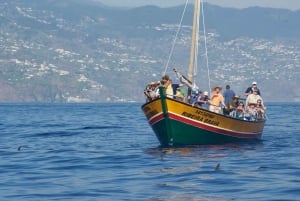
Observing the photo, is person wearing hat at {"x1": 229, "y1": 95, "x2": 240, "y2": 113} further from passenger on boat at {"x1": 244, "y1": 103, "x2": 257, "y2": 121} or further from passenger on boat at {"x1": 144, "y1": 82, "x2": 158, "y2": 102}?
passenger on boat at {"x1": 144, "y1": 82, "x2": 158, "y2": 102}

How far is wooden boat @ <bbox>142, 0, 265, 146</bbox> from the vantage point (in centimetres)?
3878

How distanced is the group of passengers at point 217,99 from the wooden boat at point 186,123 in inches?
20.3

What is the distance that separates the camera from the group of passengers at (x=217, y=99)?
1571 inches

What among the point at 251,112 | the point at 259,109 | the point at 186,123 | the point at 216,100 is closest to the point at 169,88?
the point at 186,123

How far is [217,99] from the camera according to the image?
4069 centimetres

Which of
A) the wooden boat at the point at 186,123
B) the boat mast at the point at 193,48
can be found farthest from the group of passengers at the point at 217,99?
the boat mast at the point at 193,48

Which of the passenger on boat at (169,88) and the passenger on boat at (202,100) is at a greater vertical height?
the passenger on boat at (169,88)

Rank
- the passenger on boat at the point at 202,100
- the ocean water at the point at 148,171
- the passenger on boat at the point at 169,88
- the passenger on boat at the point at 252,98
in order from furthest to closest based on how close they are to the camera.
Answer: the passenger on boat at the point at 252,98
the passenger on boat at the point at 202,100
the passenger on boat at the point at 169,88
the ocean water at the point at 148,171

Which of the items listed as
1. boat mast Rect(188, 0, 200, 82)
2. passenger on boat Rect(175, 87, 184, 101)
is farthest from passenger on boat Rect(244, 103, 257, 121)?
passenger on boat Rect(175, 87, 184, 101)

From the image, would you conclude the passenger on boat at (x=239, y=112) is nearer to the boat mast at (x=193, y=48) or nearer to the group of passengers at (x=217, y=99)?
the group of passengers at (x=217, y=99)

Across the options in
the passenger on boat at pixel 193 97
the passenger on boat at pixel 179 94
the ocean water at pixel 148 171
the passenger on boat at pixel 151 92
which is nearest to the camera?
the ocean water at pixel 148 171

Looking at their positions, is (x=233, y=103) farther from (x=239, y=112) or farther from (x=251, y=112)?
(x=251, y=112)

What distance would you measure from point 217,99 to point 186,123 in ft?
7.57

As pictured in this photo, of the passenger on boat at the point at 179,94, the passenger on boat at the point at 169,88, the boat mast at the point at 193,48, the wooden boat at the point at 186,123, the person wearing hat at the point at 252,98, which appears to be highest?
the boat mast at the point at 193,48
